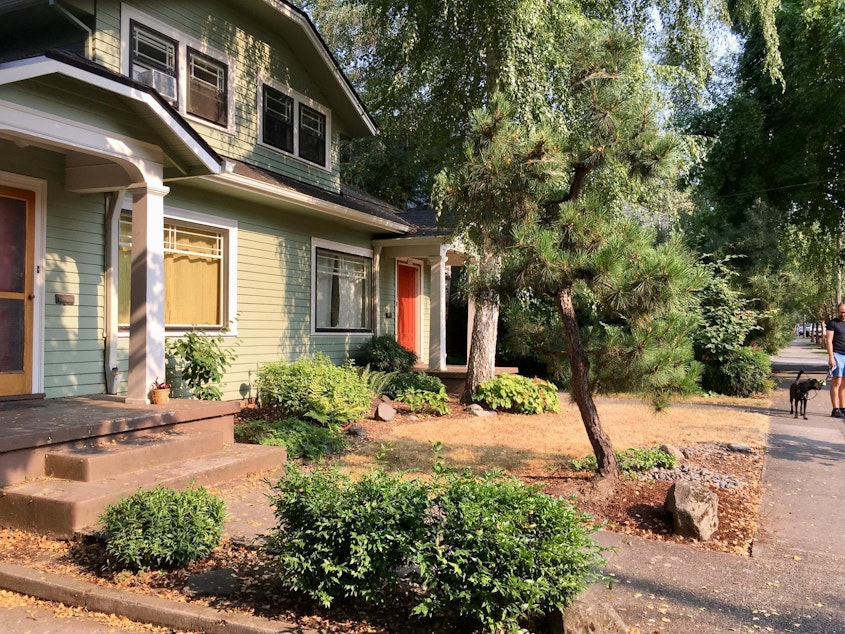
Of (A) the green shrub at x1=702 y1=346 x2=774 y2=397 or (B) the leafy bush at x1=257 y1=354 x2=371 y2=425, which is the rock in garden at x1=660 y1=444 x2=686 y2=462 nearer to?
(B) the leafy bush at x1=257 y1=354 x2=371 y2=425

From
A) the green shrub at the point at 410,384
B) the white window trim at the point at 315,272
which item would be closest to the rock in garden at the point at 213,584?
the green shrub at the point at 410,384

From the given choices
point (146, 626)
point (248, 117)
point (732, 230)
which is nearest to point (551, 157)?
point (146, 626)

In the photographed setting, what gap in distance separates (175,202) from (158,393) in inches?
120

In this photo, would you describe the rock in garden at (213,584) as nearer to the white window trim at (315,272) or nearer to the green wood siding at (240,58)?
the green wood siding at (240,58)

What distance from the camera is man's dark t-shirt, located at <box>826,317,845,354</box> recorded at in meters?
10.7

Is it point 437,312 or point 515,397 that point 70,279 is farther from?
point 437,312

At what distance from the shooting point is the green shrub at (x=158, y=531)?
398cm

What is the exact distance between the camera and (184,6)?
9.59m

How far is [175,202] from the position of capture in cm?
909

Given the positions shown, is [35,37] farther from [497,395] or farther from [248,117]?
[497,395]


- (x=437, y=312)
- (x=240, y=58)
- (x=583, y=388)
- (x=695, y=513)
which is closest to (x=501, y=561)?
(x=695, y=513)

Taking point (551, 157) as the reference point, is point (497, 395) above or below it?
below

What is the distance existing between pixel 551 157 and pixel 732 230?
46.4ft

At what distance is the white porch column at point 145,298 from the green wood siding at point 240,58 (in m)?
2.38
